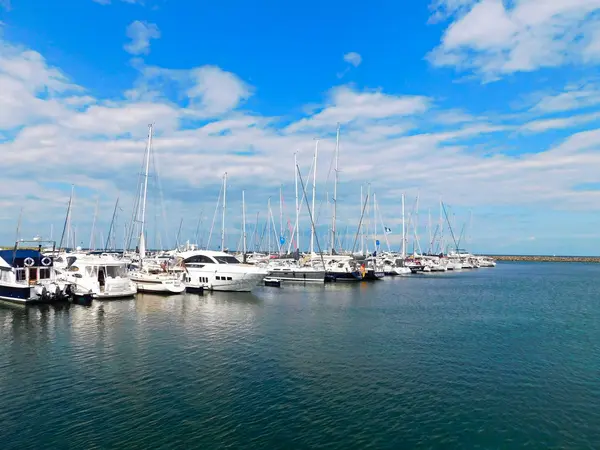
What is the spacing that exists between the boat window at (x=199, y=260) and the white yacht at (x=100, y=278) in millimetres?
9695

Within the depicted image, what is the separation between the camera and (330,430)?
1641 cm

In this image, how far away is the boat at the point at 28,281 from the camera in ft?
149

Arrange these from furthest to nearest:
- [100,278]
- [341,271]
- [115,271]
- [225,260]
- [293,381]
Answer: [341,271] < [225,260] < [115,271] < [100,278] < [293,381]

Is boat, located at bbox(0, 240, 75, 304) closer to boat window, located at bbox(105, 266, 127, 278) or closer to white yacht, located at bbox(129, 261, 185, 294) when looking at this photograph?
boat window, located at bbox(105, 266, 127, 278)

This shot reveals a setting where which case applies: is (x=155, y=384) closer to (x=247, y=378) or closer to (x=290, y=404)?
(x=247, y=378)

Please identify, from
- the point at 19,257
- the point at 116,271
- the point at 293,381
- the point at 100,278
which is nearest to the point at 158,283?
the point at 116,271

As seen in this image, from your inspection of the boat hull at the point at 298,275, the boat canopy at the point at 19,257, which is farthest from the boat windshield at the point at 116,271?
the boat hull at the point at 298,275

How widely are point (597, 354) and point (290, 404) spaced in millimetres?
23710

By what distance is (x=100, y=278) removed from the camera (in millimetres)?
52875

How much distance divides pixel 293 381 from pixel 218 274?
39.5 meters

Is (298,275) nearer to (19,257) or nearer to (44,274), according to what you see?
(44,274)

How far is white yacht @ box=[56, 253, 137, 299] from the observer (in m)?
50.5

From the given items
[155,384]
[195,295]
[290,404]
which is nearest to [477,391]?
[290,404]

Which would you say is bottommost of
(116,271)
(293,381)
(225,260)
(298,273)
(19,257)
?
(293,381)
